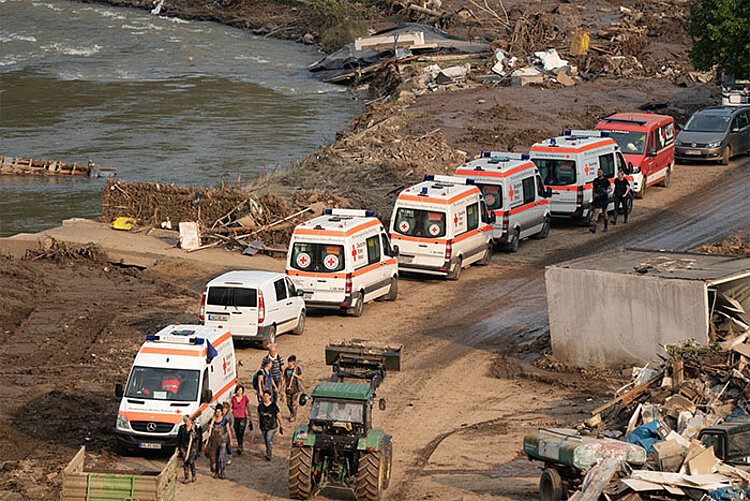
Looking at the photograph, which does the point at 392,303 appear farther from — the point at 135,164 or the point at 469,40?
the point at 469,40

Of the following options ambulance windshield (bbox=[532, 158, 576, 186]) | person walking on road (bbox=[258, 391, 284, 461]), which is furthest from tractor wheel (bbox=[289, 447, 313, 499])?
ambulance windshield (bbox=[532, 158, 576, 186])

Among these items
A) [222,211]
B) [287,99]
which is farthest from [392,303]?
[287,99]

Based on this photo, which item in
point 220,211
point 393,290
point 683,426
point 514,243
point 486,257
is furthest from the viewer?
point 220,211

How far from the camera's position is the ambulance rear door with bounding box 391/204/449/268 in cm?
2986

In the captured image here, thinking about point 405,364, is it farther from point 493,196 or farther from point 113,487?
point 493,196

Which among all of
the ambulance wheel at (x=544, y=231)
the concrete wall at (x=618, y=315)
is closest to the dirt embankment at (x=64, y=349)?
the concrete wall at (x=618, y=315)

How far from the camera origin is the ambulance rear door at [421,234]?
2986 centimetres

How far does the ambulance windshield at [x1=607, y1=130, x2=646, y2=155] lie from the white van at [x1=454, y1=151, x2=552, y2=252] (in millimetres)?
5965

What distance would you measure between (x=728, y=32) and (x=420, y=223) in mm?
24477

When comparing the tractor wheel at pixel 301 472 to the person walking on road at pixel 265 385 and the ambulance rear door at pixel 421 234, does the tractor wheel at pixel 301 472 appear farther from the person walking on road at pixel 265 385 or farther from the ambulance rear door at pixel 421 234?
the ambulance rear door at pixel 421 234

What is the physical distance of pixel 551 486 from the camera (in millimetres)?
15781

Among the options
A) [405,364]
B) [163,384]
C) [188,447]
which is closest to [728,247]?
[405,364]

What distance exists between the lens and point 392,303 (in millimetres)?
28984

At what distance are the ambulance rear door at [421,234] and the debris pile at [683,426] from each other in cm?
963
